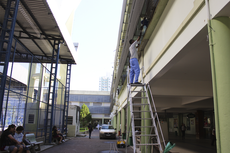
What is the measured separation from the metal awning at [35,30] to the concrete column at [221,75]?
8.46 metres

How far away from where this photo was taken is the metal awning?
1009 centimetres

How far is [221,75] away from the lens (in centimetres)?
281

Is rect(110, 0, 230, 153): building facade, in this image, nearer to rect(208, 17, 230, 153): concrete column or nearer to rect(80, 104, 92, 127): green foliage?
rect(208, 17, 230, 153): concrete column

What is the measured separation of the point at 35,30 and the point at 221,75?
12.8 m

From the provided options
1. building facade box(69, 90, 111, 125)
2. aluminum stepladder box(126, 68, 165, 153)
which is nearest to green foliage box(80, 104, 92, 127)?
building facade box(69, 90, 111, 125)

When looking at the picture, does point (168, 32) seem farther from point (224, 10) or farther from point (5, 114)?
point (5, 114)

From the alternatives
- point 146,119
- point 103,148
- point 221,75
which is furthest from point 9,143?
point 221,75

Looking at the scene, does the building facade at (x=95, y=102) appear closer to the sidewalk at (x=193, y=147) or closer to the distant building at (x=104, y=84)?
the sidewalk at (x=193, y=147)

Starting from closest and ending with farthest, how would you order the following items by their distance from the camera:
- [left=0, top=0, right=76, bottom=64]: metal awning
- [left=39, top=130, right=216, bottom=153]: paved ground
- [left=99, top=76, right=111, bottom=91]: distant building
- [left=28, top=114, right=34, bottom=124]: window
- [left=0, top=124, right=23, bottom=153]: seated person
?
1. [left=0, top=124, right=23, bottom=153]: seated person
2. [left=0, top=0, right=76, bottom=64]: metal awning
3. [left=39, top=130, right=216, bottom=153]: paved ground
4. [left=28, top=114, right=34, bottom=124]: window
5. [left=99, top=76, right=111, bottom=91]: distant building

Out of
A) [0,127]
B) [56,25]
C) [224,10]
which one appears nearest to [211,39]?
[224,10]

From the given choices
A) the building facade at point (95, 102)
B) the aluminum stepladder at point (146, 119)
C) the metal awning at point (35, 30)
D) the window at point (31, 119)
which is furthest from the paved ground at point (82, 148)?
the building facade at point (95, 102)

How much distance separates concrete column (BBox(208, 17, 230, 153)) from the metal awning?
27.8 ft

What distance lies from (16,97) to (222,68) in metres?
9.25

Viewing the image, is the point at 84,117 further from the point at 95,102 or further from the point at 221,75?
the point at 221,75
